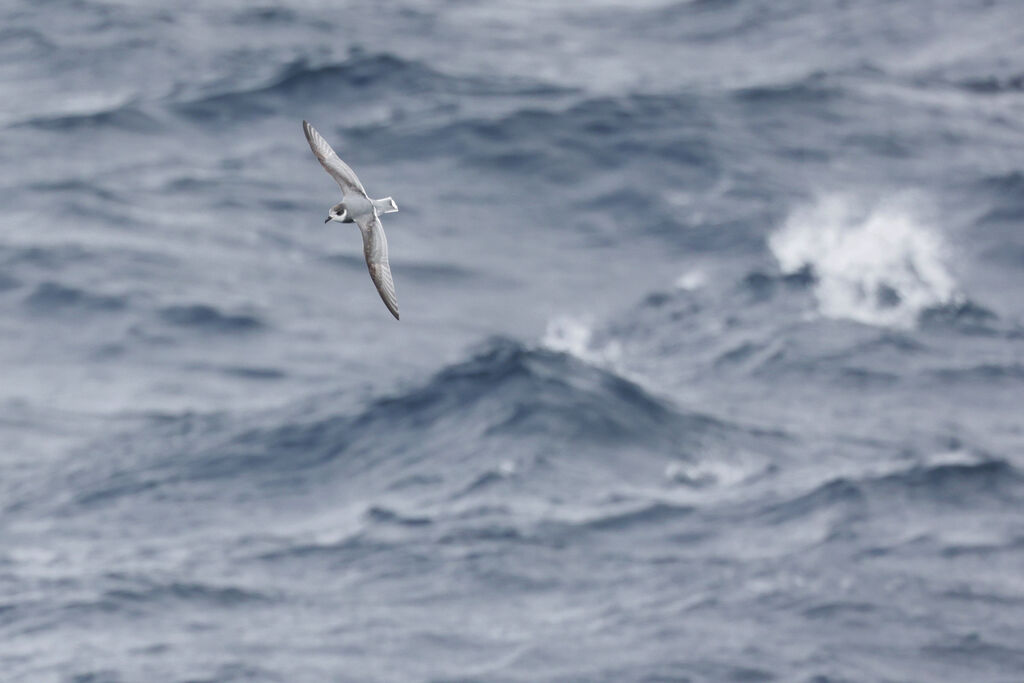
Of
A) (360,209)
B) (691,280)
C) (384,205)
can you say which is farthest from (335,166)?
(691,280)

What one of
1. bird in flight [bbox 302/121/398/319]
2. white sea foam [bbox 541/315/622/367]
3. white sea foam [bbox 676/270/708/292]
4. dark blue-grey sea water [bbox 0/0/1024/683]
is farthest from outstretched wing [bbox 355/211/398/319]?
white sea foam [bbox 676/270/708/292]

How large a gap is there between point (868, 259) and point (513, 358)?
286 inches

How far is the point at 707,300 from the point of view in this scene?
35.8 metres

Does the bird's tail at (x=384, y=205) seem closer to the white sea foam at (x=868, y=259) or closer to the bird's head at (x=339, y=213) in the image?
the bird's head at (x=339, y=213)

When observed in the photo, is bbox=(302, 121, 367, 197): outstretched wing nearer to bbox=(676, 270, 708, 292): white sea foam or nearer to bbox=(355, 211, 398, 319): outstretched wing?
bbox=(355, 211, 398, 319): outstretched wing

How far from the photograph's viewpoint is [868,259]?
36.5 meters

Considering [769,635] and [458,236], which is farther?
[458,236]

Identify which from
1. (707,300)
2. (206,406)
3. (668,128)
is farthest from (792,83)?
(206,406)

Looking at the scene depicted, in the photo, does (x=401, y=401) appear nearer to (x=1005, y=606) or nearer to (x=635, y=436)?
(x=635, y=436)

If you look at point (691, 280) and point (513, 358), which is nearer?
point (513, 358)

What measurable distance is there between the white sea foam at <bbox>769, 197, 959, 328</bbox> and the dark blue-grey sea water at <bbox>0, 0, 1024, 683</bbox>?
8 cm

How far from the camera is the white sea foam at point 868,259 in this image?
35.8 meters

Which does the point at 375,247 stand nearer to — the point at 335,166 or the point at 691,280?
the point at 335,166

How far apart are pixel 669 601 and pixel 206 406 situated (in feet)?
32.6
